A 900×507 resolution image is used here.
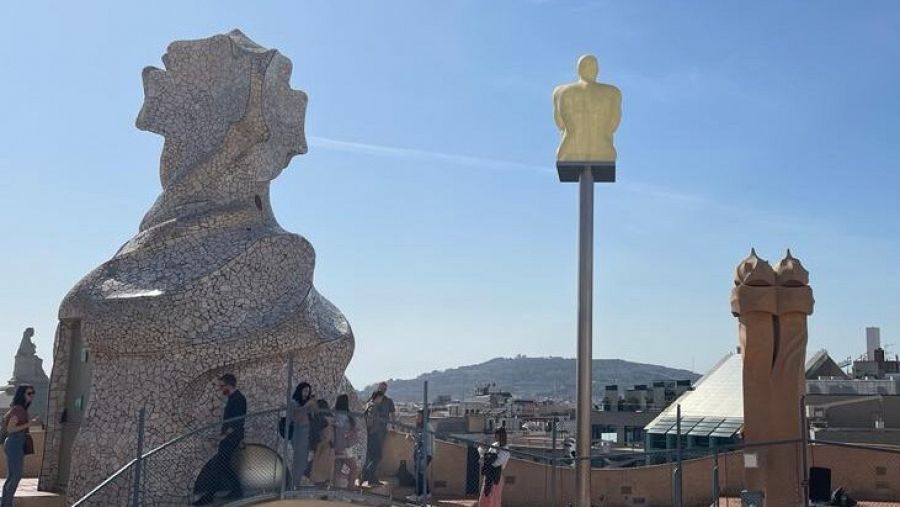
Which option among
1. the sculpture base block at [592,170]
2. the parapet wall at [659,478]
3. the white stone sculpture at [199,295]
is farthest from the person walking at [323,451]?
the parapet wall at [659,478]

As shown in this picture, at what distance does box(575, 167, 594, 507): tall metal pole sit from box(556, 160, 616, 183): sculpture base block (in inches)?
2.2

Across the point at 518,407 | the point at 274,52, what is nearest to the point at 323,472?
the point at 274,52

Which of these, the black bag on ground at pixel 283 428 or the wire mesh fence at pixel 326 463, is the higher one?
the black bag on ground at pixel 283 428

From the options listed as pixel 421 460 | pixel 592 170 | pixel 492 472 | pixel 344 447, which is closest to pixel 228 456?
pixel 344 447

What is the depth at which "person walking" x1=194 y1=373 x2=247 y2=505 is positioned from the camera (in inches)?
435

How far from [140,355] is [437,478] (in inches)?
321

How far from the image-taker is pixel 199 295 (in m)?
13.2

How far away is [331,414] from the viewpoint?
416 inches

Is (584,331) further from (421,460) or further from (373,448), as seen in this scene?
(373,448)

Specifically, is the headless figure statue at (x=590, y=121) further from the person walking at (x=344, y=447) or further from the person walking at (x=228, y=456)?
the person walking at (x=228, y=456)

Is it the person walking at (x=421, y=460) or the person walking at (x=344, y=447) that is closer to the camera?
the person walking at (x=344, y=447)

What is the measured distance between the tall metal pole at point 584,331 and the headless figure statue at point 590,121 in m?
0.23

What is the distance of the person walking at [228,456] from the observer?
435 inches

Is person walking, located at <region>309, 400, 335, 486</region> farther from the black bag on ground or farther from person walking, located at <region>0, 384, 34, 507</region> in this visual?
person walking, located at <region>0, 384, 34, 507</region>
